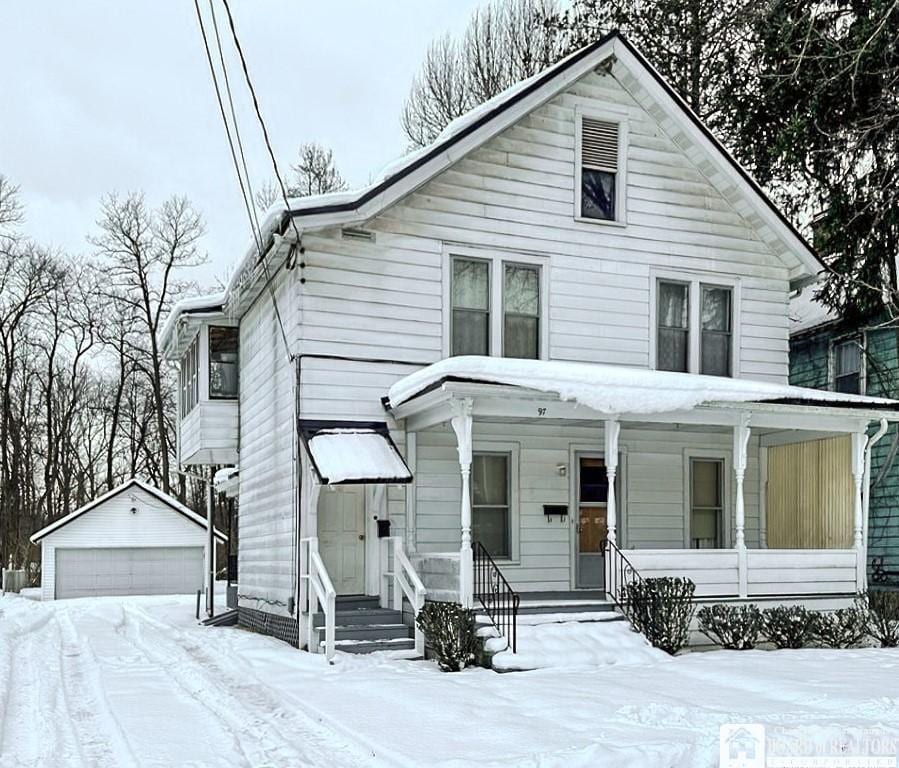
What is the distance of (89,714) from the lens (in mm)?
9531

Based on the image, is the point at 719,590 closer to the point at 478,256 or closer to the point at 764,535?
the point at 764,535

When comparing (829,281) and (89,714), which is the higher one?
(829,281)

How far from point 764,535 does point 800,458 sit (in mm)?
1732

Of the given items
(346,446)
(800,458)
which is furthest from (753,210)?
(346,446)

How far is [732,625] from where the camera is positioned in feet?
43.7

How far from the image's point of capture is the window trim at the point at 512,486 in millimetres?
15164

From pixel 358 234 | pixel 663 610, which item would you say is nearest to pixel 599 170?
pixel 358 234

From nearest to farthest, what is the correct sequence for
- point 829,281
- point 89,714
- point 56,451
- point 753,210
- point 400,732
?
1. point 400,732
2. point 89,714
3. point 753,210
4. point 829,281
5. point 56,451

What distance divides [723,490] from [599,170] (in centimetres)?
530

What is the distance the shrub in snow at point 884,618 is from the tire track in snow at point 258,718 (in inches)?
317

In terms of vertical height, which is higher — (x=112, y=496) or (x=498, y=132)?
(x=498, y=132)

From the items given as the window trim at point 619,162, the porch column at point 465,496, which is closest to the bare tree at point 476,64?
the window trim at point 619,162

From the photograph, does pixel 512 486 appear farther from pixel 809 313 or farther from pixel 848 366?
pixel 809 313

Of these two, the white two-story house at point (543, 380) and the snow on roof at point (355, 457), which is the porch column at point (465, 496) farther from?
the snow on roof at point (355, 457)
